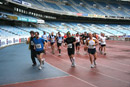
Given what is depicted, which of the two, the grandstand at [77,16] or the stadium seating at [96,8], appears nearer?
the grandstand at [77,16]

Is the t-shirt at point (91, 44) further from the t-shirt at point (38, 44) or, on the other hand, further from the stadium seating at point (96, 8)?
the stadium seating at point (96, 8)

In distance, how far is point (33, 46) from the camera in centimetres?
874

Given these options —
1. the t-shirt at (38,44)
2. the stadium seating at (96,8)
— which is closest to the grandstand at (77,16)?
the stadium seating at (96,8)

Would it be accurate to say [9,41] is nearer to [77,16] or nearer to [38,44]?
[38,44]

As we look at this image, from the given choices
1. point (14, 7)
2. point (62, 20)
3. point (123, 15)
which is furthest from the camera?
point (123, 15)

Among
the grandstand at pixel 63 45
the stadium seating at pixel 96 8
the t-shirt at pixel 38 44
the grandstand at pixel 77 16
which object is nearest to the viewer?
→ the grandstand at pixel 63 45

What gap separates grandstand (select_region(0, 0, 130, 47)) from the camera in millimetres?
47438

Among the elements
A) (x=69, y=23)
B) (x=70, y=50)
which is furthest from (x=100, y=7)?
(x=70, y=50)

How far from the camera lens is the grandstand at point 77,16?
47438 mm

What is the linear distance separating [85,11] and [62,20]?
11.0 meters

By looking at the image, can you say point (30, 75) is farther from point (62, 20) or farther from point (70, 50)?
point (62, 20)

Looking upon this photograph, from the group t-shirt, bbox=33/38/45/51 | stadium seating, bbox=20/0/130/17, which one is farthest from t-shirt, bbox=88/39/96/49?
stadium seating, bbox=20/0/130/17

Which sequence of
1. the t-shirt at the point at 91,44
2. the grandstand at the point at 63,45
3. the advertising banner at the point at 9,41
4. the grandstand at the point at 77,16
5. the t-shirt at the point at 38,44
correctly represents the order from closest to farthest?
1. the grandstand at the point at 63,45
2. the t-shirt at the point at 38,44
3. the t-shirt at the point at 91,44
4. the advertising banner at the point at 9,41
5. the grandstand at the point at 77,16

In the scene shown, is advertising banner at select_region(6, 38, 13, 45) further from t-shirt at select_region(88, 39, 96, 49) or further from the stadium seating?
the stadium seating
